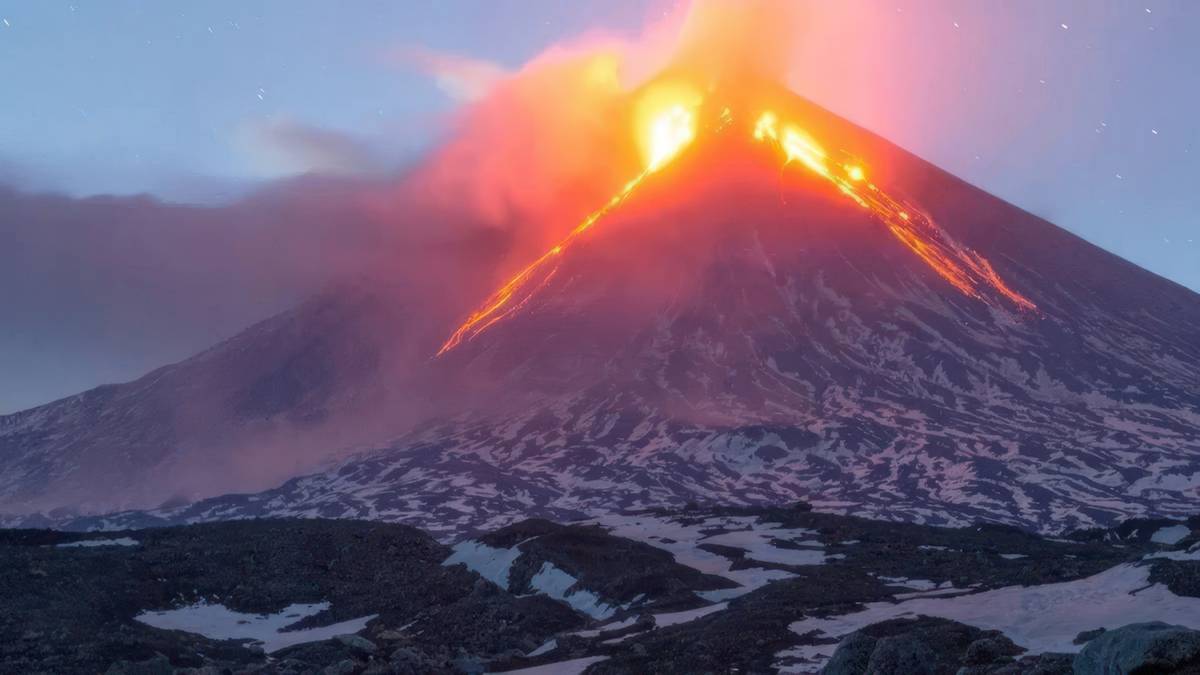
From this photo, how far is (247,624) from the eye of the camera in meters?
47.3

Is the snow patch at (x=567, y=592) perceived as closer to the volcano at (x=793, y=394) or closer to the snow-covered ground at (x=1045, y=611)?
the snow-covered ground at (x=1045, y=611)

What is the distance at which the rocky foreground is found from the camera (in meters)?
30.2

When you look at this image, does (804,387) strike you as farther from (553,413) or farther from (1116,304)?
(1116,304)

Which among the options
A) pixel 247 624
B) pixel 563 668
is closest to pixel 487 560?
pixel 247 624

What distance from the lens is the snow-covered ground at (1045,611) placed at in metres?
29.2

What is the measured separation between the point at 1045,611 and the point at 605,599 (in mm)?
19855

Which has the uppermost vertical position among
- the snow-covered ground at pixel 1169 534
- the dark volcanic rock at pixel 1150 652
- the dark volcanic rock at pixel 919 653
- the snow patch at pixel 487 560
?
the dark volcanic rock at pixel 1150 652

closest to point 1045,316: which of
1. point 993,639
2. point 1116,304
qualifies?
point 1116,304

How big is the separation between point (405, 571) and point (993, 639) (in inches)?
1314

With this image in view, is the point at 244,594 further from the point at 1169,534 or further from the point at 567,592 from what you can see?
the point at 1169,534

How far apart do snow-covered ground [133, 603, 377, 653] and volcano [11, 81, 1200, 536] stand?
52.5 meters

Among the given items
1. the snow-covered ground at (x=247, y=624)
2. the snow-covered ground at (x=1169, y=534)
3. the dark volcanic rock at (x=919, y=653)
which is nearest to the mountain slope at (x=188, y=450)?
the snow-covered ground at (x=247, y=624)

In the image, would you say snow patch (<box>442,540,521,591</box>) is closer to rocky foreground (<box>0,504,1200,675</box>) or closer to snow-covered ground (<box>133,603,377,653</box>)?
rocky foreground (<box>0,504,1200,675</box>)

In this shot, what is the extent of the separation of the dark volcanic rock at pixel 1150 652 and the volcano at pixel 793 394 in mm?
83873
